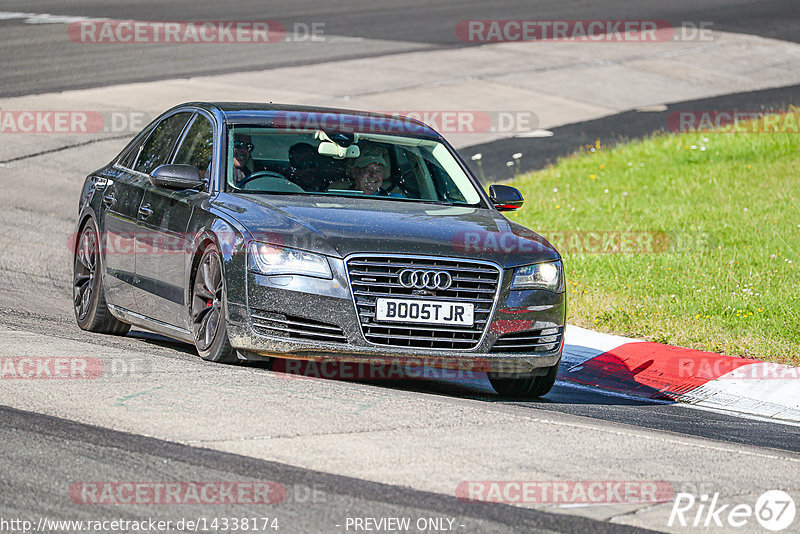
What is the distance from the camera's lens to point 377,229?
7449 mm

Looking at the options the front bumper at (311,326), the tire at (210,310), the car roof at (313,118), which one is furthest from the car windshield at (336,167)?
the front bumper at (311,326)

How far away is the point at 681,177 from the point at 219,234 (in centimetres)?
1046

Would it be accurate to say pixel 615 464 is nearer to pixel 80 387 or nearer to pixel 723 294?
pixel 80 387

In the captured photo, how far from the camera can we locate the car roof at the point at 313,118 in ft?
28.5

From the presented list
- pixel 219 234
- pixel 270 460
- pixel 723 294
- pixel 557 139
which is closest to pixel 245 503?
pixel 270 460

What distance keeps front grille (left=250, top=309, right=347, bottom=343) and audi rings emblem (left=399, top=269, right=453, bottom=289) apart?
1.50 feet

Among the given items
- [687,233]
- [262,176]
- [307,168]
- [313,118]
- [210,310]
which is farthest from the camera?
[687,233]

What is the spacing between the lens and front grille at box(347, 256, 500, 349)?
724 centimetres

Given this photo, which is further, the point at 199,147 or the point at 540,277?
the point at 199,147

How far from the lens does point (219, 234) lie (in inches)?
297

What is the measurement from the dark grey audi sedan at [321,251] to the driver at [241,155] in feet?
0.03

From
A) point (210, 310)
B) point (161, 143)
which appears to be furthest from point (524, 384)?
point (161, 143)

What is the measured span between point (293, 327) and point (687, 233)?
288 inches

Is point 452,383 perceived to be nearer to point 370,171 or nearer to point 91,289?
point 370,171
